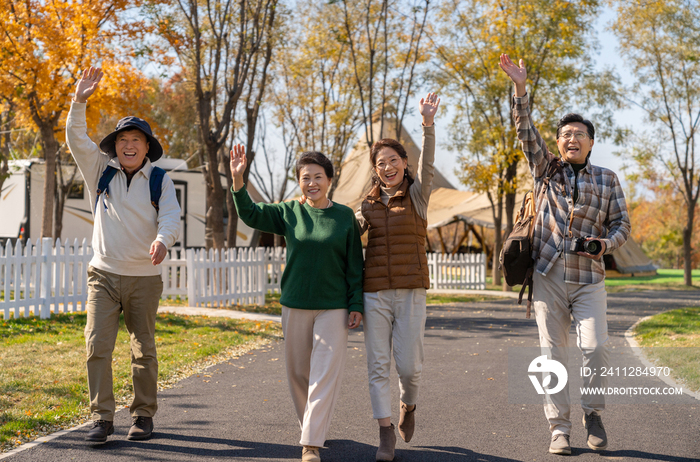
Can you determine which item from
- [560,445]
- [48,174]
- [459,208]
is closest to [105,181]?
[560,445]

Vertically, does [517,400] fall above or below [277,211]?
below

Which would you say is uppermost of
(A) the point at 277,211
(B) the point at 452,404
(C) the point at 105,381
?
(A) the point at 277,211

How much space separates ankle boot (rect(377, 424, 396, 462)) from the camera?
3.83m

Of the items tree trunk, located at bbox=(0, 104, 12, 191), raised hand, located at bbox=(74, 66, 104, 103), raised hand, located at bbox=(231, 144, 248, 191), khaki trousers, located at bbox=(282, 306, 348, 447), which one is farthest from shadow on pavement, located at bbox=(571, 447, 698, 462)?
tree trunk, located at bbox=(0, 104, 12, 191)

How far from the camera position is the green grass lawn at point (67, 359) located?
4812 mm

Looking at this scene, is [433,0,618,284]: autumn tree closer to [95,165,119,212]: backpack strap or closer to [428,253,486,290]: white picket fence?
[428,253,486,290]: white picket fence

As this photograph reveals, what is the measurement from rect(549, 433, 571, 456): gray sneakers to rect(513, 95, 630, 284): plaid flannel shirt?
97cm

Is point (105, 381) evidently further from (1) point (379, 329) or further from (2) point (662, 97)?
(2) point (662, 97)

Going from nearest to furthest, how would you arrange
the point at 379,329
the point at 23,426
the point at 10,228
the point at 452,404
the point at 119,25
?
the point at 379,329
the point at 23,426
the point at 452,404
the point at 119,25
the point at 10,228

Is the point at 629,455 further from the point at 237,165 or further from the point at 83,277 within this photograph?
the point at 83,277

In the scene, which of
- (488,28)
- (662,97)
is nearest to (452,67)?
(488,28)

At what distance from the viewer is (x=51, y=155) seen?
1327 cm

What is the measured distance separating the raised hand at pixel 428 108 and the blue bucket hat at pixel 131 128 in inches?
73.4

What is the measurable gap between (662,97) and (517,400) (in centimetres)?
2204
